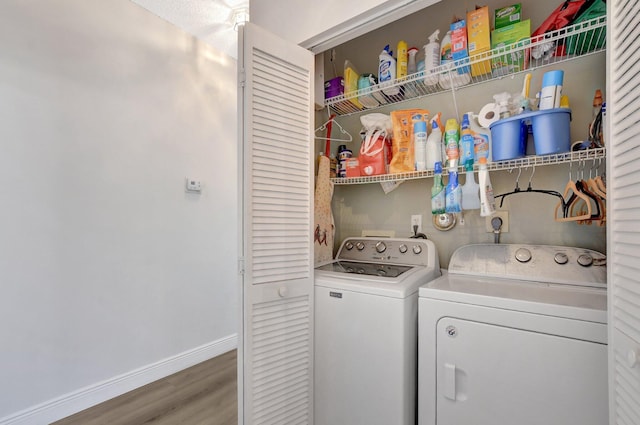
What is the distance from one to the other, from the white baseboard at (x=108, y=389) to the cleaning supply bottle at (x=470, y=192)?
241 cm

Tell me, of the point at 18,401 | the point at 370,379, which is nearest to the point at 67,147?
the point at 18,401

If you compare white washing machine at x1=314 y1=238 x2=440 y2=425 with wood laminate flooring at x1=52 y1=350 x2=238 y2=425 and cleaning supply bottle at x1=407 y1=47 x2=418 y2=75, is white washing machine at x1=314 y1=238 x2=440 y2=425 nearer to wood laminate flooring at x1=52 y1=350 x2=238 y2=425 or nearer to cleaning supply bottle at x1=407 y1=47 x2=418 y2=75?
wood laminate flooring at x1=52 y1=350 x2=238 y2=425

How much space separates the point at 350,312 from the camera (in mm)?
1434

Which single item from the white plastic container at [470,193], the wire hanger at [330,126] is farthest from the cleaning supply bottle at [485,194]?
the wire hanger at [330,126]

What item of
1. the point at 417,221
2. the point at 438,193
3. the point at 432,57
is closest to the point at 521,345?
the point at 438,193

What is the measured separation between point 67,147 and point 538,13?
9.15 feet

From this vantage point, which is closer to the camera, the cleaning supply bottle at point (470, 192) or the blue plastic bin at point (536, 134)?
the blue plastic bin at point (536, 134)

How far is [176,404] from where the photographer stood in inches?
79.7

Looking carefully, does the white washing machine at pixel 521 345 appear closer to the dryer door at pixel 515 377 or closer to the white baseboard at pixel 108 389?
the dryer door at pixel 515 377

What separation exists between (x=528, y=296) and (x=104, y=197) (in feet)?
8.07

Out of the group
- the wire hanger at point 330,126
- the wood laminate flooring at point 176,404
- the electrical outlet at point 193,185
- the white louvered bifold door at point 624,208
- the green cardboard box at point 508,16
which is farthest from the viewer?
the electrical outlet at point 193,185

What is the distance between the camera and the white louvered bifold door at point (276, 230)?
4.42 ft

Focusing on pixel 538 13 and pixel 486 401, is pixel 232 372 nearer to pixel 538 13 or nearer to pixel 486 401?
pixel 486 401

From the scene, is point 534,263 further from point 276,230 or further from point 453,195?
point 276,230
